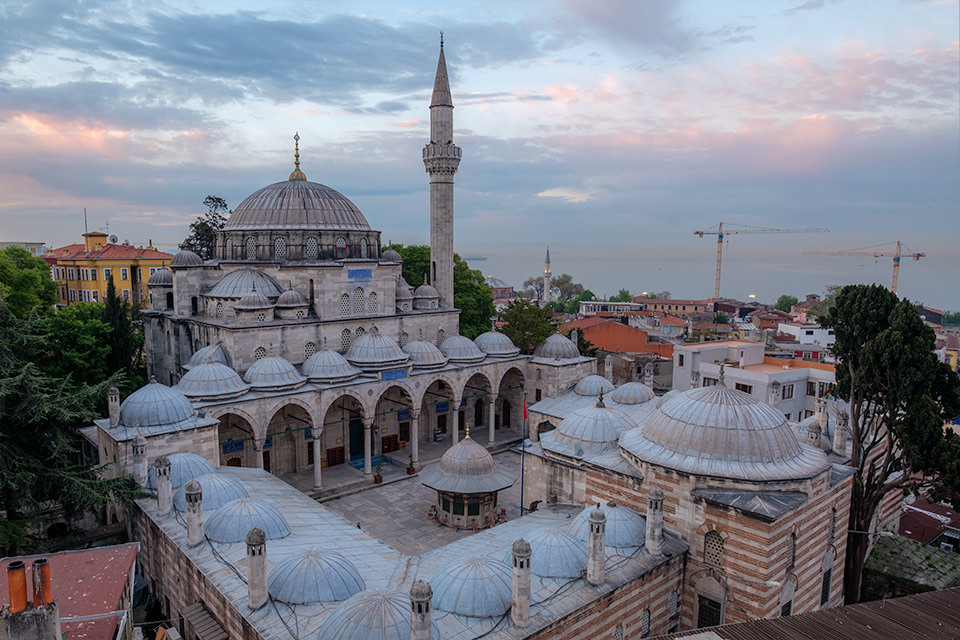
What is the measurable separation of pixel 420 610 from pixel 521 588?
6.78 ft

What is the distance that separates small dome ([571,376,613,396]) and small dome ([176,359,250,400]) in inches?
518

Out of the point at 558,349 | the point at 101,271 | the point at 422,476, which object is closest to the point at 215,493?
the point at 422,476

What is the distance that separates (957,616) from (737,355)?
73.2 ft

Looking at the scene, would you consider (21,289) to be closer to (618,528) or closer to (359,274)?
(359,274)

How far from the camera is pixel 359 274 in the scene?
25.9 meters

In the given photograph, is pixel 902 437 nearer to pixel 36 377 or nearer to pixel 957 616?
pixel 957 616

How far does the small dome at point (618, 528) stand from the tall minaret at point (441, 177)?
59.8 ft

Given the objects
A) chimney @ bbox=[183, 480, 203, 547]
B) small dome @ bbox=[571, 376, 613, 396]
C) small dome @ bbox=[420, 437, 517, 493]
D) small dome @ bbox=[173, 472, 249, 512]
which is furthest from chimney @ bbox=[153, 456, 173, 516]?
small dome @ bbox=[571, 376, 613, 396]

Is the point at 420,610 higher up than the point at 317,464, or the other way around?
the point at 420,610

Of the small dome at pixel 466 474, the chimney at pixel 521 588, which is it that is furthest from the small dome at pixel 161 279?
the chimney at pixel 521 588

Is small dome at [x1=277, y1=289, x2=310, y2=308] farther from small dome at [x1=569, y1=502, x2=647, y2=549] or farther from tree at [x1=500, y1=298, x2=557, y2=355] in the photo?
small dome at [x1=569, y1=502, x2=647, y2=549]

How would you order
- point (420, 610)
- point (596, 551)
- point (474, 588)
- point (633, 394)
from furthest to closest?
point (633, 394), point (596, 551), point (474, 588), point (420, 610)

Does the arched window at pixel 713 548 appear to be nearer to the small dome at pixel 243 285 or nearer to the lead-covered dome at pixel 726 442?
the lead-covered dome at pixel 726 442

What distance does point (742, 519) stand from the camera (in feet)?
38.1
